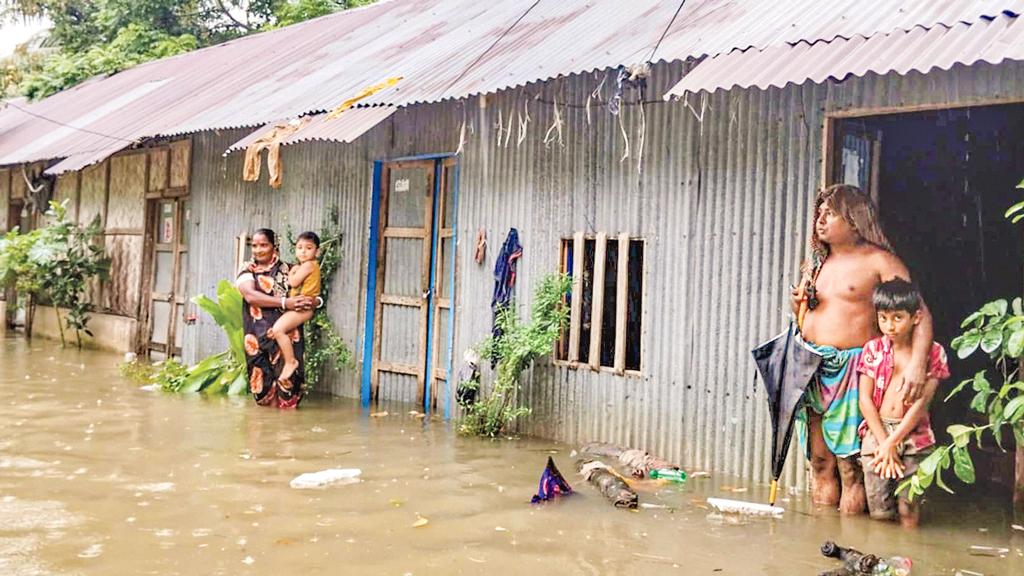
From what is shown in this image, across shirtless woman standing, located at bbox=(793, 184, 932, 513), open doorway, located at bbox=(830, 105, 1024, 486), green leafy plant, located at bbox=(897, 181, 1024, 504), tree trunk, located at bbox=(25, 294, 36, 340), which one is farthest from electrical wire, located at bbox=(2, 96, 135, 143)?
green leafy plant, located at bbox=(897, 181, 1024, 504)

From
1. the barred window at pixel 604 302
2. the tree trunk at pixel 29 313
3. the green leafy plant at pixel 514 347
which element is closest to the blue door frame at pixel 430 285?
the green leafy plant at pixel 514 347

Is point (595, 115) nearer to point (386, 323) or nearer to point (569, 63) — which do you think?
point (569, 63)

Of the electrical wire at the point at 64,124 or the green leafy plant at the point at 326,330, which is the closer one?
the green leafy plant at the point at 326,330

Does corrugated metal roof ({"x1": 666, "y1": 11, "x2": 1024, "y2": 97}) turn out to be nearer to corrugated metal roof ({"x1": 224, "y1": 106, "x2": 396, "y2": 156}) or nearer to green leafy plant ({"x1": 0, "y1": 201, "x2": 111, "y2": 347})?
corrugated metal roof ({"x1": 224, "y1": 106, "x2": 396, "y2": 156})

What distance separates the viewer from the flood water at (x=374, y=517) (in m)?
5.03

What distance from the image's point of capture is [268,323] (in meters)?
10.1

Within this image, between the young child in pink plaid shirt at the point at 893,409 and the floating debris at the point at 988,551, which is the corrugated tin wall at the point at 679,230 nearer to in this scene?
the young child in pink plaid shirt at the point at 893,409

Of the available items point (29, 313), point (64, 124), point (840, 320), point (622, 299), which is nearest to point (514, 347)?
point (622, 299)

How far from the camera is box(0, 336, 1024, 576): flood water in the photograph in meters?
5.03

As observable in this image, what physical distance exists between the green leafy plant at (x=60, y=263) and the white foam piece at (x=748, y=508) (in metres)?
12.1

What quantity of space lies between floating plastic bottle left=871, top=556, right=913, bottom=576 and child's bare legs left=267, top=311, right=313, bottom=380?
21.0 ft

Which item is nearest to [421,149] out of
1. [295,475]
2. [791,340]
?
[295,475]

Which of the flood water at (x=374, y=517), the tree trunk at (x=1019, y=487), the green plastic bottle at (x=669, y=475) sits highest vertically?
the tree trunk at (x=1019, y=487)

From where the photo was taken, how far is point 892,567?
4.87 m
